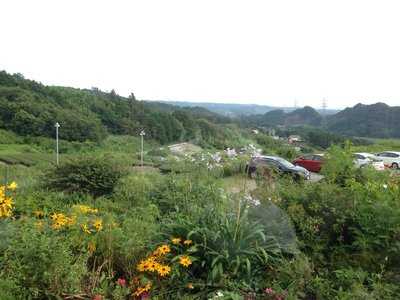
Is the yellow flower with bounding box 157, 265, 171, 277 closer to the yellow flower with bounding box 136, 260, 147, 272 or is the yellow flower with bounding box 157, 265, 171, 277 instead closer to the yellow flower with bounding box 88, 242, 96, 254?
the yellow flower with bounding box 136, 260, 147, 272

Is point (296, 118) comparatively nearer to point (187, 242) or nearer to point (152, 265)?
point (187, 242)

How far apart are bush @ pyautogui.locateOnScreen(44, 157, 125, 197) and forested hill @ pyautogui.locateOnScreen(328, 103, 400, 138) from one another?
6589 centimetres

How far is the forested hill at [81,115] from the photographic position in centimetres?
6322

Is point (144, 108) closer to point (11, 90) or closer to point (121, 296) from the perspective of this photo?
point (11, 90)

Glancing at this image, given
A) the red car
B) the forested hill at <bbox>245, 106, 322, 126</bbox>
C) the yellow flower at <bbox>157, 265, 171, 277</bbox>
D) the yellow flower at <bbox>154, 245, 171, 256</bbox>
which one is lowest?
the forested hill at <bbox>245, 106, 322, 126</bbox>

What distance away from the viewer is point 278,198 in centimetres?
548

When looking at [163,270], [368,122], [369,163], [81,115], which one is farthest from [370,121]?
[163,270]

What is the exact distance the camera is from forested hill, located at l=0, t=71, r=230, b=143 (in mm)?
63219

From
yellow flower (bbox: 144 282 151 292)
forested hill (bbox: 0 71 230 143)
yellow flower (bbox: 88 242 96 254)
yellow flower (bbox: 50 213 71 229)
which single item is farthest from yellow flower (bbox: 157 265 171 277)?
forested hill (bbox: 0 71 230 143)

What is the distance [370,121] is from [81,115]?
4906cm

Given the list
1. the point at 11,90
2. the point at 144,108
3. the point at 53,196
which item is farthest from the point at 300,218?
the point at 144,108

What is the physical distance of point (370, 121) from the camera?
2901 inches

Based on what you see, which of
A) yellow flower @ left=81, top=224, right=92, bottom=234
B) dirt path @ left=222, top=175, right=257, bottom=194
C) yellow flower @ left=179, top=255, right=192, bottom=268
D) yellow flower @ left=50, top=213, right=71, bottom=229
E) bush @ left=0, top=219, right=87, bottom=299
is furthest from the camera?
dirt path @ left=222, top=175, right=257, bottom=194

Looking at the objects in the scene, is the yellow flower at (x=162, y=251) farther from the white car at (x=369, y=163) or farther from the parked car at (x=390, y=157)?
the parked car at (x=390, y=157)
